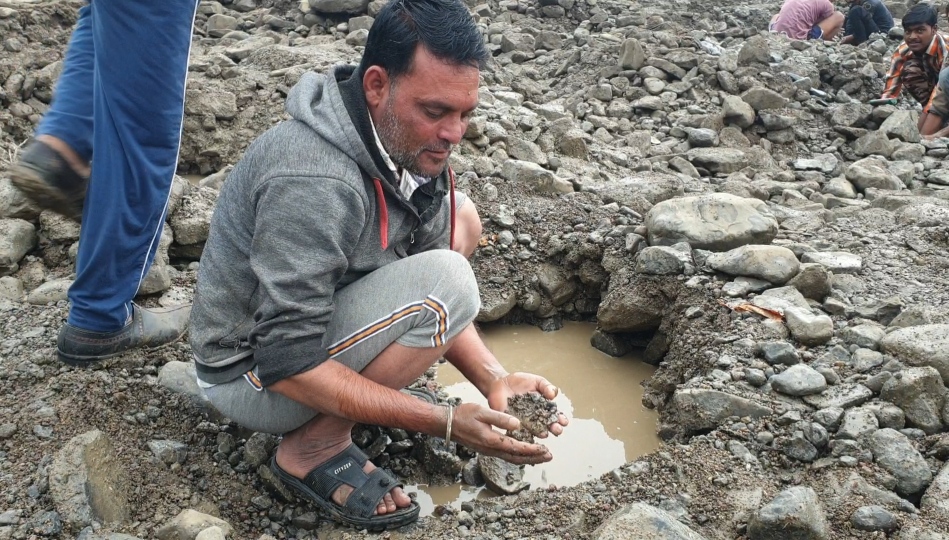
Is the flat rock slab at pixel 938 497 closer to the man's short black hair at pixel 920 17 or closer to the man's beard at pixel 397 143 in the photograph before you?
the man's beard at pixel 397 143

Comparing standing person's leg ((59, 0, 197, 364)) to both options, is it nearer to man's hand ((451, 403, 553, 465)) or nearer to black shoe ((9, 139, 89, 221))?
black shoe ((9, 139, 89, 221))

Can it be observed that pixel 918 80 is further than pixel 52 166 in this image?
Yes

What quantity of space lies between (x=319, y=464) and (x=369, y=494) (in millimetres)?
173

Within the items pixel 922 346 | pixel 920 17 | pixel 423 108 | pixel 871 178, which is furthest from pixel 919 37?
pixel 423 108

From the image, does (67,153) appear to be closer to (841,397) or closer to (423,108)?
(423,108)

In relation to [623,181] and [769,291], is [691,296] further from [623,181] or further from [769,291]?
[623,181]

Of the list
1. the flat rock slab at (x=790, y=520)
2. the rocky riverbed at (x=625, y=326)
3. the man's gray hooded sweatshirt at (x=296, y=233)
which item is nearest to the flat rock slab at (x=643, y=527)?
the rocky riverbed at (x=625, y=326)

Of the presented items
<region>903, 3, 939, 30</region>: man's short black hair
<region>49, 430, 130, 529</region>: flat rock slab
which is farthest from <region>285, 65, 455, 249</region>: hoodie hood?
<region>903, 3, 939, 30</region>: man's short black hair

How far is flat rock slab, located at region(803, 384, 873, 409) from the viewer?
2449 millimetres

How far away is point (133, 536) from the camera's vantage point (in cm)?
203

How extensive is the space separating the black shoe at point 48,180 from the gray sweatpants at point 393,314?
732 mm

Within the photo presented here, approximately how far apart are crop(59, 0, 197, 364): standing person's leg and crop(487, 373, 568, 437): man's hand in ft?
3.90

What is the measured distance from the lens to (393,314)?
2115 millimetres

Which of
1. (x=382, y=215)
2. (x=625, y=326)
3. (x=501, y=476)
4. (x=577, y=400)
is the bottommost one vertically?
(x=577, y=400)
